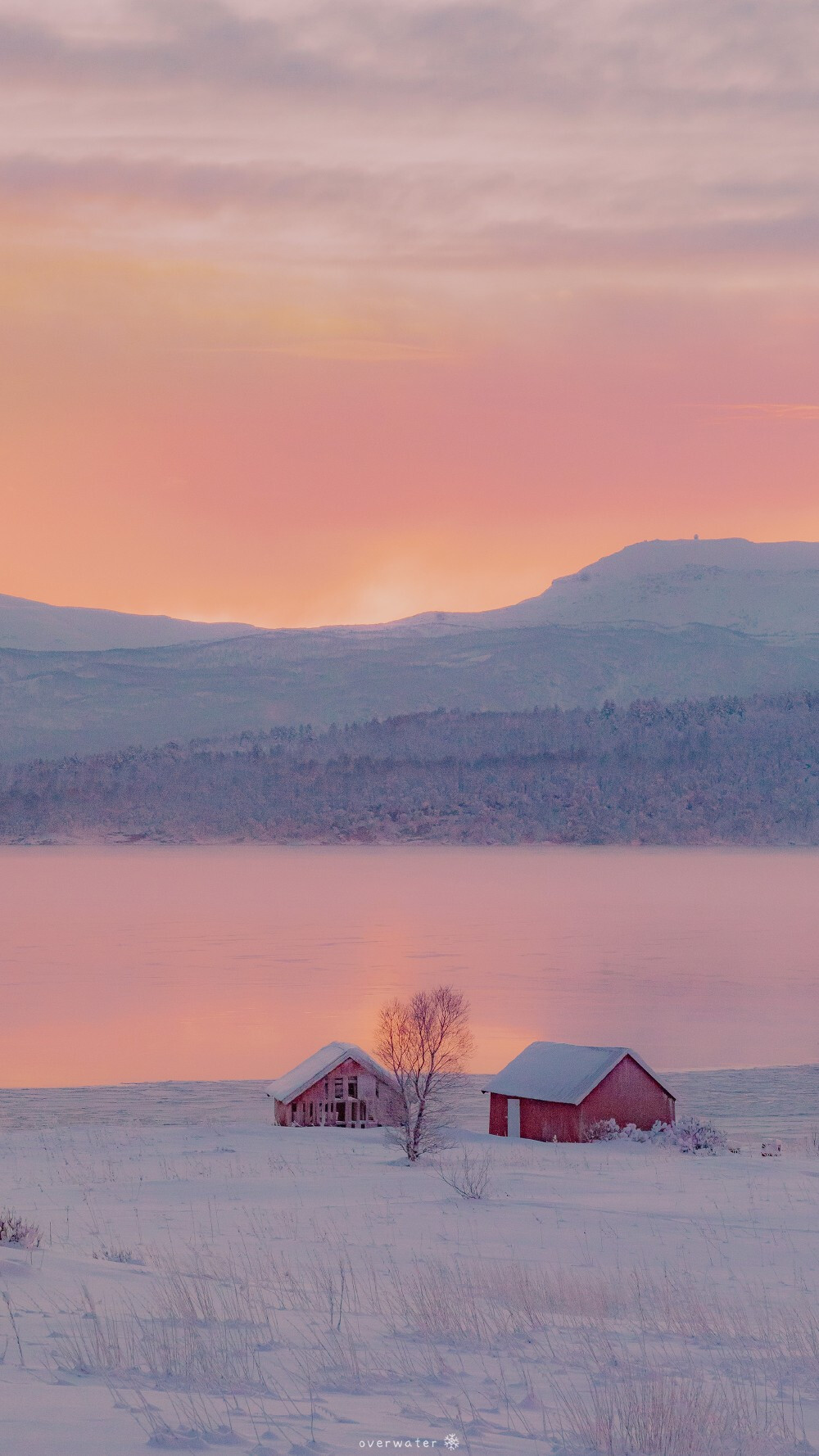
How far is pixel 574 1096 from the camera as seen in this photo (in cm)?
2812

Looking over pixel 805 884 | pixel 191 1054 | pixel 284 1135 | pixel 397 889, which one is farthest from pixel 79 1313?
pixel 805 884

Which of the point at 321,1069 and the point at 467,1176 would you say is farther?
the point at 321,1069

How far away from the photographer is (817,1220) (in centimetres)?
1509

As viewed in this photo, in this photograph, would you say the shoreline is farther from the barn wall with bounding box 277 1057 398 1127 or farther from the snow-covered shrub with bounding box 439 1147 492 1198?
the snow-covered shrub with bounding box 439 1147 492 1198

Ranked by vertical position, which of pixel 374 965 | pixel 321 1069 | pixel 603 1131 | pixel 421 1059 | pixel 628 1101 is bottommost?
pixel 374 965

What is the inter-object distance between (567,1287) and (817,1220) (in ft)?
19.5

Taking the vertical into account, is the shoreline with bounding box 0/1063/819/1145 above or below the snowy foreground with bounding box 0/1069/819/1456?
below

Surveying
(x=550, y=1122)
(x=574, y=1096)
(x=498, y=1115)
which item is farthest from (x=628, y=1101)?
(x=498, y=1115)

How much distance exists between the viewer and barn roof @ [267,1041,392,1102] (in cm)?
3045

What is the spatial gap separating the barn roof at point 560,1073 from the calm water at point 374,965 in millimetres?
14650

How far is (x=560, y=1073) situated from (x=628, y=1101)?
1.45m

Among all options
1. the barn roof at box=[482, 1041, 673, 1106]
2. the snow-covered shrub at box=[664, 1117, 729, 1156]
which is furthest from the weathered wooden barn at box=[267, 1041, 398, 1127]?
the snow-covered shrub at box=[664, 1117, 729, 1156]

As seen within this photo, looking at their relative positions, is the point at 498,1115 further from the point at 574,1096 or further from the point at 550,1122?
the point at 574,1096

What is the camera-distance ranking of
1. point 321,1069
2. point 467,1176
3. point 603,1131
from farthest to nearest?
point 321,1069
point 603,1131
point 467,1176
